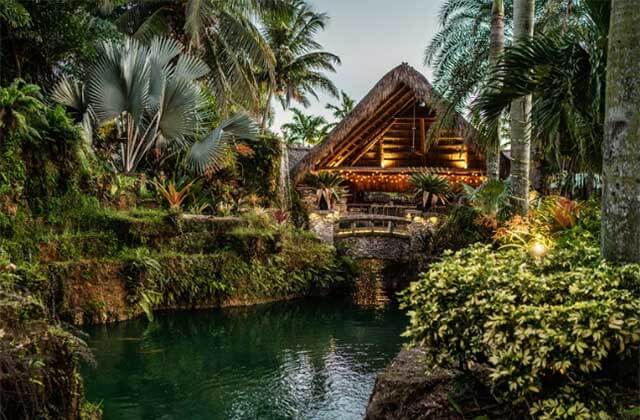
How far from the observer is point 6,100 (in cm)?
746

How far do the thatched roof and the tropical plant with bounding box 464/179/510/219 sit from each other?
4295 millimetres

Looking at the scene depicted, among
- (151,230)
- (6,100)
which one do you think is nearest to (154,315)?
(151,230)

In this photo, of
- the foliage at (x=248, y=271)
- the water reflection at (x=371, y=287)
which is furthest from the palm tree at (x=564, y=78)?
the water reflection at (x=371, y=287)

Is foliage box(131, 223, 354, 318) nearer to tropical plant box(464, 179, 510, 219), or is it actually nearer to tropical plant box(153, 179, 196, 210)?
tropical plant box(153, 179, 196, 210)

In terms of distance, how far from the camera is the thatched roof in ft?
46.4

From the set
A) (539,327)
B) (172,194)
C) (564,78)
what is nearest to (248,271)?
(172,194)

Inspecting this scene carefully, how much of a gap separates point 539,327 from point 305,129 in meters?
28.6

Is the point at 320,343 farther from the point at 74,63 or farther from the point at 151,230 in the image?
the point at 74,63

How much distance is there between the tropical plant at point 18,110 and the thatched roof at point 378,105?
28.4 feet

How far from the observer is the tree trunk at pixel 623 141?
361 cm

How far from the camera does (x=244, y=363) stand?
24.0 ft

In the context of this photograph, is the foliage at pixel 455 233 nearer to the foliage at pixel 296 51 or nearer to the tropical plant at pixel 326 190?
the tropical plant at pixel 326 190

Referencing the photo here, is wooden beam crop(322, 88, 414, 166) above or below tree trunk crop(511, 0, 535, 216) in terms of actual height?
above

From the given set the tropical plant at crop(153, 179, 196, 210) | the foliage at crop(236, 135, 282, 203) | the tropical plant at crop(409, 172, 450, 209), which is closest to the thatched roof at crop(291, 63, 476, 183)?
the tropical plant at crop(409, 172, 450, 209)
